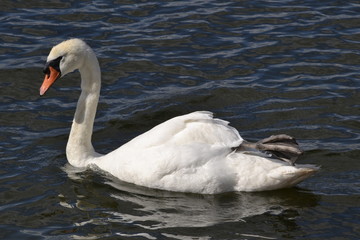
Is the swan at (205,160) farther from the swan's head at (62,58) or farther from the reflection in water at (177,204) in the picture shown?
the swan's head at (62,58)

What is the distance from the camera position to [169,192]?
34.9 ft


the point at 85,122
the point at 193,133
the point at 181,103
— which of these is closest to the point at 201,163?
the point at 193,133

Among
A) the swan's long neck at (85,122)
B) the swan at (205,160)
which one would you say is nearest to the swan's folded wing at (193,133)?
the swan at (205,160)

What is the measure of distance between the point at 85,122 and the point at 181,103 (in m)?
2.12

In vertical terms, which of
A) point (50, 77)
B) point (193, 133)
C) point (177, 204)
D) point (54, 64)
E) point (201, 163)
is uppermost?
point (54, 64)

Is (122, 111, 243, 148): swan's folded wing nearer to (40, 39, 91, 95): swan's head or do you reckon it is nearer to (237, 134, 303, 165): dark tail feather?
(237, 134, 303, 165): dark tail feather

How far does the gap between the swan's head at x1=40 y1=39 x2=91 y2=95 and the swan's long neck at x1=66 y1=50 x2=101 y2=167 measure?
216 millimetres

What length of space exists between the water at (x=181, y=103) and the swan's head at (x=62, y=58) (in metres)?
1.19

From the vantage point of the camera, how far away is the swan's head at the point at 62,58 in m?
11.1

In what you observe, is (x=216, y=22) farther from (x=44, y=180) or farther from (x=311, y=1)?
(x=44, y=180)

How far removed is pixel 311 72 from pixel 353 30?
5.97 ft

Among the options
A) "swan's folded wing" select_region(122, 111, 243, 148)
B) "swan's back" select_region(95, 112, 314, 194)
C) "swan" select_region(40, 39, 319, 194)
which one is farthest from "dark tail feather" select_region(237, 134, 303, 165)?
"swan's folded wing" select_region(122, 111, 243, 148)

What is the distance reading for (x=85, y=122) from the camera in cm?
1164

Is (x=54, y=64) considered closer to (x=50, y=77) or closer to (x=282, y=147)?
(x=50, y=77)
